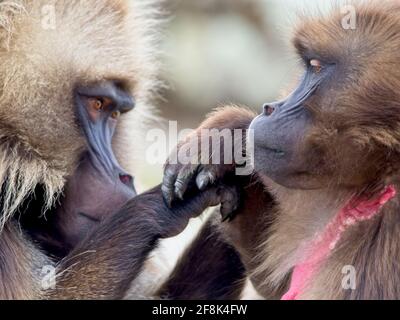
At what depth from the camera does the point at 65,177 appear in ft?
13.6

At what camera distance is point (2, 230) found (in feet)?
13.2

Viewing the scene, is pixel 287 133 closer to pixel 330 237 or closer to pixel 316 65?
pixel 316 65

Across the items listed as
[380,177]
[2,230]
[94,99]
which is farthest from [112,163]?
[380,177]

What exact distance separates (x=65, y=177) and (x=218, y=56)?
7.21 m

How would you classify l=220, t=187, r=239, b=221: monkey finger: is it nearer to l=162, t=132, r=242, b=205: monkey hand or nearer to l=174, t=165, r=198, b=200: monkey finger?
l=162, t=132, r=242, b=205: monkey hand

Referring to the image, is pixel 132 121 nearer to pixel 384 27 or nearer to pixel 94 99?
pixel 94 99

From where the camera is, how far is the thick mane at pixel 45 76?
4016 mm

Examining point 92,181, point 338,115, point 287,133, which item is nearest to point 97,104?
point 92,181

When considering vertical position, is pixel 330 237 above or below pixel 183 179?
below

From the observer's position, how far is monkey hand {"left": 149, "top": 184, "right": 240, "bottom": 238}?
405 cm

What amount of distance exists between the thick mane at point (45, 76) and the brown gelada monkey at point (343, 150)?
979 mm

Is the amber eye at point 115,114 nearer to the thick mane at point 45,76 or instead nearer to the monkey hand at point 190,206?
the thick mane at point 45,76

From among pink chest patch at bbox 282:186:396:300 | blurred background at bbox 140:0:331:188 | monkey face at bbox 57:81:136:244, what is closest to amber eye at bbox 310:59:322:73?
pink chest patch at bbox 282:186:396:300

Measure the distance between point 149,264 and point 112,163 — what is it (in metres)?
0.99
